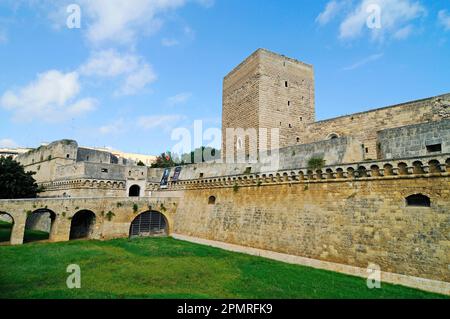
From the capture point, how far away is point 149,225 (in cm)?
2211

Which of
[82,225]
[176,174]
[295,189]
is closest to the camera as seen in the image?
[295,189]

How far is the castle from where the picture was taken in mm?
9945

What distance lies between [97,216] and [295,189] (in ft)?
46.9

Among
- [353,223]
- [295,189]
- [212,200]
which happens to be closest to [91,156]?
[212,200]

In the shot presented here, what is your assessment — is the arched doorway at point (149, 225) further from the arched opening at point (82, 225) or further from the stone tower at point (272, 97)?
the stone tower at point (272, 97)

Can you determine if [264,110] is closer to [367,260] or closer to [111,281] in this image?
[367,260]

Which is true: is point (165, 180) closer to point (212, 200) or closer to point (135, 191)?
point (135, 191)

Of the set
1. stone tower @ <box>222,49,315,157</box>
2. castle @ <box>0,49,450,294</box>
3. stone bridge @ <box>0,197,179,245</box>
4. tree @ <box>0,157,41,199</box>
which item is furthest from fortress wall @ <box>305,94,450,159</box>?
tree @ <box>0,157,41,199</box>

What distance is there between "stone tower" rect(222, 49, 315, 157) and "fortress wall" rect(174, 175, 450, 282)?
647 cm

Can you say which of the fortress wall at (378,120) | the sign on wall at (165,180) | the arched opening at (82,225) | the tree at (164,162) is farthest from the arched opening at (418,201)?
the tree at (164,162)

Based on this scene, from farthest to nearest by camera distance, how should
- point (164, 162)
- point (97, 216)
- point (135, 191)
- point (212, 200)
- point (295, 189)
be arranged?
point (164, 162) → point (135, 191) → point (97, 216) → point (212, 200) → point (295, 189)

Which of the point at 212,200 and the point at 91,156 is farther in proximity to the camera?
the point at 91,156

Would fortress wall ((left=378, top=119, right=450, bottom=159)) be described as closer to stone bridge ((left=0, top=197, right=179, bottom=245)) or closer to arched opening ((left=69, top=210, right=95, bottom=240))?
stone bridge ((left=0, top=197, right=179, bottom=245))
